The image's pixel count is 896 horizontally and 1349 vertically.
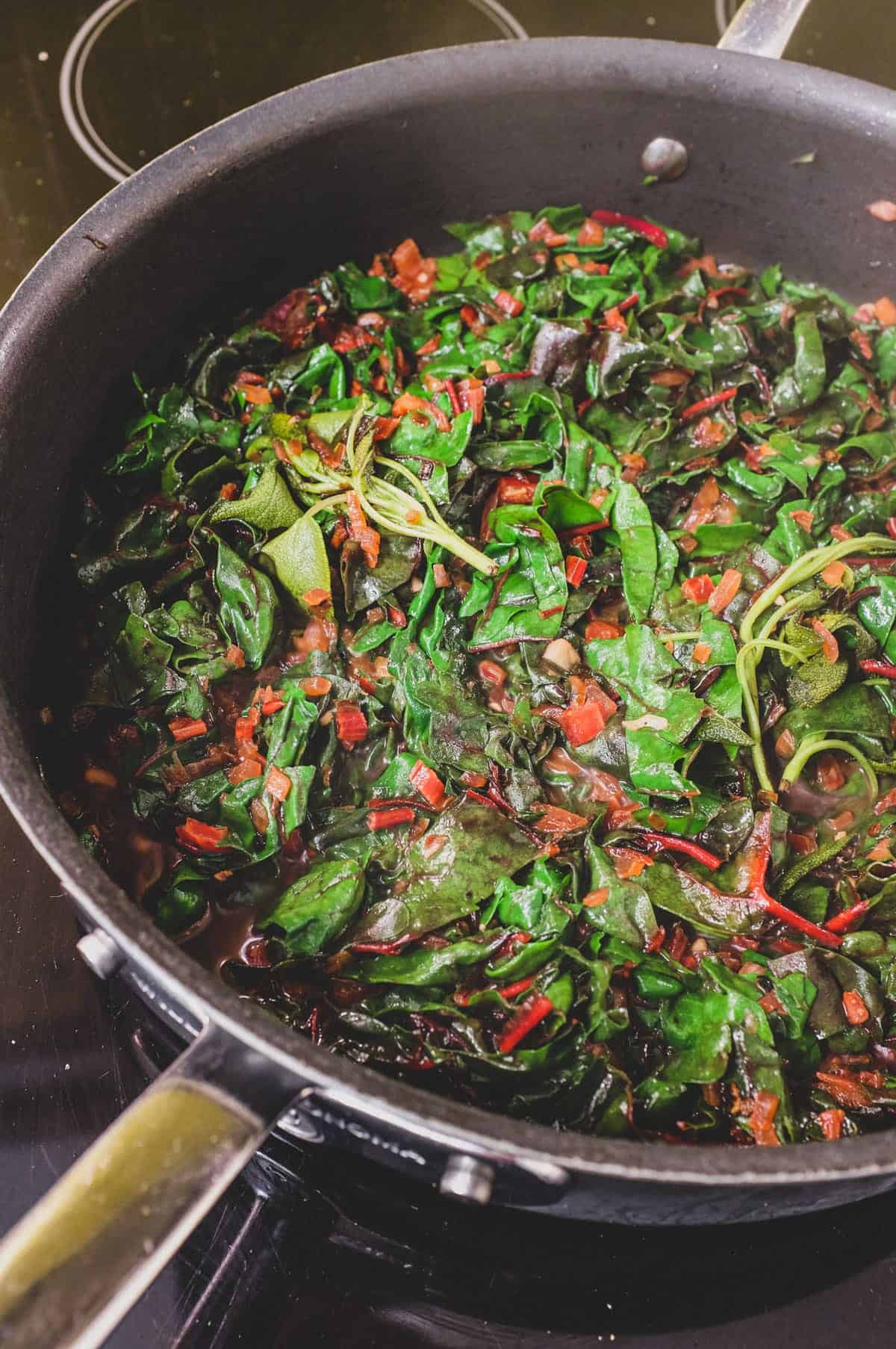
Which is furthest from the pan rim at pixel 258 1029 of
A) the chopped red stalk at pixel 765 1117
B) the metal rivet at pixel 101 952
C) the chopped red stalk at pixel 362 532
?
the chopped red stalk at pixel 362 532

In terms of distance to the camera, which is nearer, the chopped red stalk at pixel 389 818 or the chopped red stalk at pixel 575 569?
the chopped red stalk at pixel 389 818

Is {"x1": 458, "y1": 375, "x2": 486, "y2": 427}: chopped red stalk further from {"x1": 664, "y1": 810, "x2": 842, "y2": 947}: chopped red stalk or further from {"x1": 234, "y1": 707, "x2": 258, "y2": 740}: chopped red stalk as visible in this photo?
{"x1": 664, "y1": 810, "x2": 842, "y2": 947}: chopped red stalk

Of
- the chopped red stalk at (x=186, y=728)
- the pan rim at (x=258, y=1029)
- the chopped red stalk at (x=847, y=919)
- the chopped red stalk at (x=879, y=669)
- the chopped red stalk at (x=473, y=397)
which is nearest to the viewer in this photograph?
the pan rim at (x=258, y=1029)

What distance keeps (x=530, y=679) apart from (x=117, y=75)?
250cm

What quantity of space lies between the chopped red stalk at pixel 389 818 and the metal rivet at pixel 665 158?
2.03m

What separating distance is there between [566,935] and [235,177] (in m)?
1.97

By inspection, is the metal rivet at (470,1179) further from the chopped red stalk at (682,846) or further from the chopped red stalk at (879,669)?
the chopped red stalk at (879,669)

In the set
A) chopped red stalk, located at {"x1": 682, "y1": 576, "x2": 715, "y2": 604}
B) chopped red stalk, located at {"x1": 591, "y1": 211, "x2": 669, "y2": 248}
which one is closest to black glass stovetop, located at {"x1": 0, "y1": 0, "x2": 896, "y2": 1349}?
chopped red stalk, located at {"x1": 682, "y1": 576, "x2": 715, "y2": 604}

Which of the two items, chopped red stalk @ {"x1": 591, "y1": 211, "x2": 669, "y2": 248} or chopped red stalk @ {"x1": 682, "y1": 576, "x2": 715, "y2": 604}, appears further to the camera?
chopped red stalk @ {"x1": 591, "y1": 211, "x2": 669, "y2": 248}

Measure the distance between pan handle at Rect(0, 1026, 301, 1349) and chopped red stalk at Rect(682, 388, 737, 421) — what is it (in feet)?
6.96

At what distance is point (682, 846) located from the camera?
7.36 feet

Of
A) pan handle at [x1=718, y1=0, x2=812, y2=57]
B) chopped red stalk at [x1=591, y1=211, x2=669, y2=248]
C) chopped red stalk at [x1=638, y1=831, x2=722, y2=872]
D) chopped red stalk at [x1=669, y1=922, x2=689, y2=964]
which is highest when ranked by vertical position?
pan handle at [x1=718, y1=0, x2=812, y2=57]

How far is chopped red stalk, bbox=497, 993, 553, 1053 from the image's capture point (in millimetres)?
1958

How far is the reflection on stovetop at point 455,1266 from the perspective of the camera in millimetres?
1836
